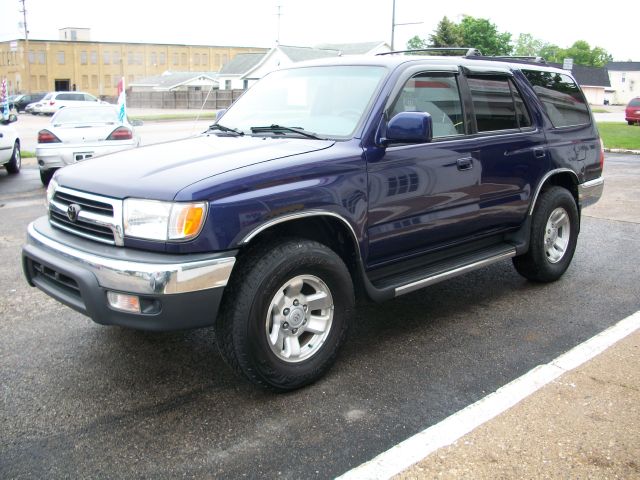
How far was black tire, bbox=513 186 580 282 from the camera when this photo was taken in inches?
216

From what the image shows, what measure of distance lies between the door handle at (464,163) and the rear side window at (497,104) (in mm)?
335

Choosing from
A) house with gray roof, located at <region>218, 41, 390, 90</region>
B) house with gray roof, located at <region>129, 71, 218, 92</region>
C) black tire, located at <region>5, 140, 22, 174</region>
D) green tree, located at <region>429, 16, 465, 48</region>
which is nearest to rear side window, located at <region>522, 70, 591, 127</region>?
black tire, located at <region>5, 140, 22, 174</region>

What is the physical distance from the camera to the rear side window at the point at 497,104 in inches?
196

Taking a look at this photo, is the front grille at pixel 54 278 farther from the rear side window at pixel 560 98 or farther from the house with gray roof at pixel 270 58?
the house with gray roof at pixel 270 58

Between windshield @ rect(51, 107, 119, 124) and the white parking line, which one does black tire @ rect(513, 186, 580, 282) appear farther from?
windshield @ rect(51, 107, 119, 124)

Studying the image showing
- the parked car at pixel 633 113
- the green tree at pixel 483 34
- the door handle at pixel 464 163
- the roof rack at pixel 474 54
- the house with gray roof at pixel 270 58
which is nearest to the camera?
the door handle at pixel 464 163

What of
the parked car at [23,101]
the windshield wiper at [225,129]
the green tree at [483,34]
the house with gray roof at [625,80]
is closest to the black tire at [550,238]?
the windshield wiper at [225,129]

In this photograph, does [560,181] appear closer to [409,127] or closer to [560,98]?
[560,98]

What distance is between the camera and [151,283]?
3225mm

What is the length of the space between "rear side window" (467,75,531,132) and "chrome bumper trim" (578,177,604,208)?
1010mm

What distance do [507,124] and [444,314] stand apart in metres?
1.60

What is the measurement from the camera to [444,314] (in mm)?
5105

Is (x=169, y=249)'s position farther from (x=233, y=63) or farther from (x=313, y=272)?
(x=233, y=63)

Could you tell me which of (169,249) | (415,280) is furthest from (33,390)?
(415,280)
